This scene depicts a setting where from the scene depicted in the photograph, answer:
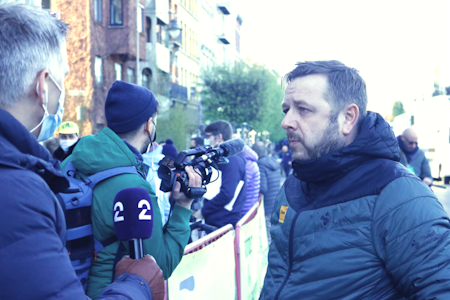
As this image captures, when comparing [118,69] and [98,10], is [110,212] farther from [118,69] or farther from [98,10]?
[118,69]

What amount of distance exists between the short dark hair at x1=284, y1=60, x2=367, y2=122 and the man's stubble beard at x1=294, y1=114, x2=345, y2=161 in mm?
59

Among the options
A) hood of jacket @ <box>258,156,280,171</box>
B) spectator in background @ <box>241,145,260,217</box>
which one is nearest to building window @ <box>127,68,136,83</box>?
hood of jacket @ <box>258,156,280,171</box>

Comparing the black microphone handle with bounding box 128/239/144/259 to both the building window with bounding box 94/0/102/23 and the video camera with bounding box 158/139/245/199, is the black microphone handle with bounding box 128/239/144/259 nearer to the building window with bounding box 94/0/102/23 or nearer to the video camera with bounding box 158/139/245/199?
the video camera with bounding box 158/139/245/199

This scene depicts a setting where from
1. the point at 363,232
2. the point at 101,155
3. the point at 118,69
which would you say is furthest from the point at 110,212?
the point at 118,69

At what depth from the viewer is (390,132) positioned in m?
2.12

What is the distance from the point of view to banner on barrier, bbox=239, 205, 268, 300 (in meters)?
5.74

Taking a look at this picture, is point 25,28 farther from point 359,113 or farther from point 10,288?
point 359,113

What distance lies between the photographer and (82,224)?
2.43 metres

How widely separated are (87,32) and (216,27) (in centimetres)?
3461

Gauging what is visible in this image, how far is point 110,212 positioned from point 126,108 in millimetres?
805

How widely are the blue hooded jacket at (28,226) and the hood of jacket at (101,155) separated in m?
1.02

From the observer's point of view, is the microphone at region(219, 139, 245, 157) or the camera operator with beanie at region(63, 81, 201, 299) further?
the microphone at region(219, 139, 245, 157)

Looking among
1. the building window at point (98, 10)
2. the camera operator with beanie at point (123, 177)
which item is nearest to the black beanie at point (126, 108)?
the camera operator with beanie at point (123, 177)

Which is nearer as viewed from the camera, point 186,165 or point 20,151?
point 20,151
